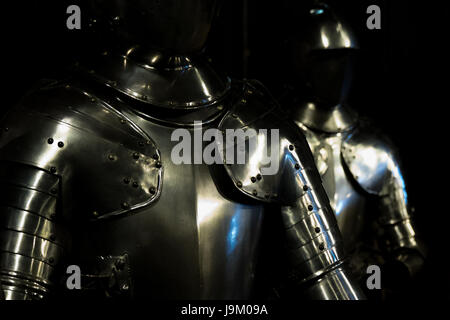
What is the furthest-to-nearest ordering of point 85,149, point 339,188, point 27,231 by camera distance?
point 339,188 → point 85,149 → point 27,231

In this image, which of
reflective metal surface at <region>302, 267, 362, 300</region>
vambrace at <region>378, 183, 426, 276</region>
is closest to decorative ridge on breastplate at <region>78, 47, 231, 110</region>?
reflective metal surface at <region>302, 267, 362, 300</region>

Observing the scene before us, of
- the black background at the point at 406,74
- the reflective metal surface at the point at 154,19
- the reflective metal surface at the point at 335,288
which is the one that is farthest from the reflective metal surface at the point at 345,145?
the reflective metal surface at the point at 154,19

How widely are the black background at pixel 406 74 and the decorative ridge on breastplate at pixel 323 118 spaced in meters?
0.31

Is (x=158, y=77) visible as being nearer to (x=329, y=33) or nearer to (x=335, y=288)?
(x=335, y=288)

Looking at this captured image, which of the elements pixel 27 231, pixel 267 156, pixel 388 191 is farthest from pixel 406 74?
pixel 27 231

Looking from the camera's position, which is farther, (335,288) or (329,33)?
(329,33)

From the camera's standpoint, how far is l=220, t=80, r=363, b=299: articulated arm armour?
181 centimetres

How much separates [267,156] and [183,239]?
37 centimetres

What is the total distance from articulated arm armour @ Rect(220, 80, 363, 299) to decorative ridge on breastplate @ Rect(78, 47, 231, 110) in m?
0.12

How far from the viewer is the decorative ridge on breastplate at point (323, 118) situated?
2777 mm

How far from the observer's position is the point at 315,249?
183cm

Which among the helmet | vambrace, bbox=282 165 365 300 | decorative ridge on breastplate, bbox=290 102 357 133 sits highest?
the helmet

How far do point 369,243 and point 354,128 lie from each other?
1.71 ft

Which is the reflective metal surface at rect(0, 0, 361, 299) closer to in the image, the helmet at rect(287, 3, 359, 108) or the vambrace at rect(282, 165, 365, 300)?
the vambrace at rect(282, 165, 365, 300)
